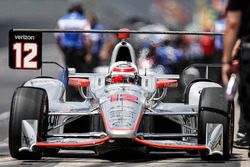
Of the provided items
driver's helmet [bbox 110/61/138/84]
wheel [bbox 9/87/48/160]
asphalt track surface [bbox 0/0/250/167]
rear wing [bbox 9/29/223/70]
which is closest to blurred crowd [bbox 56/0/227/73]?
asphalt track surface [bbox 0/0/250/167]

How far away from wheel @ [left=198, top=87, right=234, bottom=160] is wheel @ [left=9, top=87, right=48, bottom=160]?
1.58 meters

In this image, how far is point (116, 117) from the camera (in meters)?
11.5

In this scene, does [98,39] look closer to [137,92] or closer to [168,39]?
[168,39]

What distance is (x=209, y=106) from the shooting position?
1198cm

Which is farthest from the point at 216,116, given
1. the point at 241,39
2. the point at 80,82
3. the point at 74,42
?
the point at 74,42

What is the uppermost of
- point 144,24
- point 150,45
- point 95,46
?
point 144,24

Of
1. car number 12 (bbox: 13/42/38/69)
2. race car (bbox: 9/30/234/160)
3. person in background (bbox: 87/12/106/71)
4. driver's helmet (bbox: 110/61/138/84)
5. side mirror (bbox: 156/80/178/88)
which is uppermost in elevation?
person in background (bbox: 87/12/106/71)

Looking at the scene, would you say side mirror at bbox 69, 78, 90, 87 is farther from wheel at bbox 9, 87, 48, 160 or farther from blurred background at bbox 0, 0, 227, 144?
blurred background at bbox 0, 0, 227, 144

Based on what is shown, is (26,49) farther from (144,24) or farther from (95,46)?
(144,24)

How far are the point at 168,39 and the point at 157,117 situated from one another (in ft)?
31.3

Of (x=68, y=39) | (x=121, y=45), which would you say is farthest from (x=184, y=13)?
(x=121, y=45)

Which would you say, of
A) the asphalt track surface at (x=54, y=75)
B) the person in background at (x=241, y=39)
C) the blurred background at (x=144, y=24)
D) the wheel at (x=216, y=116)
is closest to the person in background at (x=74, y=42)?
the blurred background at (x=144, y=24)

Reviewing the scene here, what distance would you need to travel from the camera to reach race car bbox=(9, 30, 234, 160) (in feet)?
38.0

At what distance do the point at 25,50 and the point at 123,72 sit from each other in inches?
41.9
